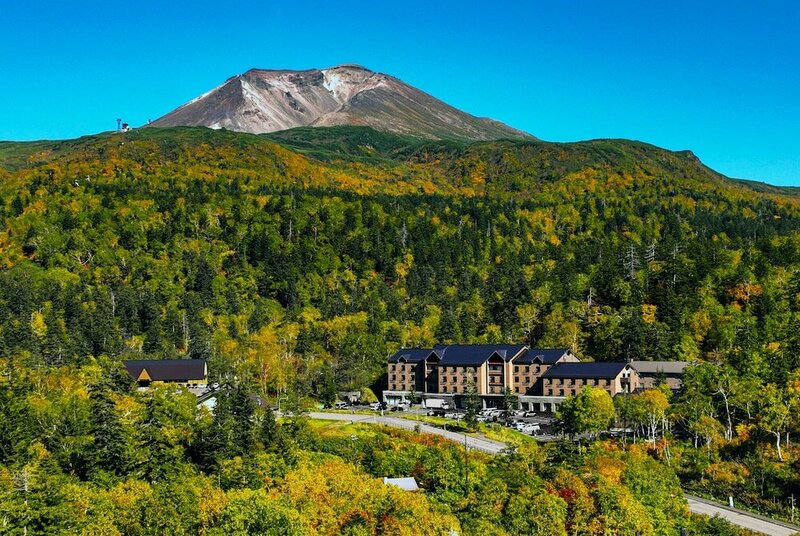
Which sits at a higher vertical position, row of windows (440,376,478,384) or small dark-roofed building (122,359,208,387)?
small dark-roofed building (122,359,208,387)

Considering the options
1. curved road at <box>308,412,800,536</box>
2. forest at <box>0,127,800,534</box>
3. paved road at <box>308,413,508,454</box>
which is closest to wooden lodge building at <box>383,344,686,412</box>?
forest at <box>0,127,800,534</box>

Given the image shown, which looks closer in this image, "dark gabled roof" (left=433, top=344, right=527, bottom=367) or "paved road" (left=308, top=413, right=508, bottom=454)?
"paved road" (left=308, top=413, right=508, bottom=454)

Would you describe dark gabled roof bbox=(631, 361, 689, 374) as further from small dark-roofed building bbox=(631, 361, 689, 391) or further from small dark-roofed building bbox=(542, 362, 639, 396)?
small dark-roofed building bbox=(542, 362, 639, 396)

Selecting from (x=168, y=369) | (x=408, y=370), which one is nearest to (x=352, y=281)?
(x=408, y=370)

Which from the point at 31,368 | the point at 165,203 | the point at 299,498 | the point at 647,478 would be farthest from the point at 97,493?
the point at 165,203

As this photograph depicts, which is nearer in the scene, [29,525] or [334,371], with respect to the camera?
[29,525]

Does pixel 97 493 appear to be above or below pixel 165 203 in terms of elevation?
below

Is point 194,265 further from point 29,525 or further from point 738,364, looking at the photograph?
point 29,525
